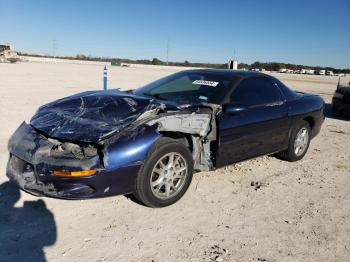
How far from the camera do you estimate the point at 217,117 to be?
4.40 metres

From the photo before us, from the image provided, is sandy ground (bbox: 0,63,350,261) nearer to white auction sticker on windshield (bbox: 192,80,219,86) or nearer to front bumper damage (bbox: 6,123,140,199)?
front bumper damage (bbox: 6,123,140,199)

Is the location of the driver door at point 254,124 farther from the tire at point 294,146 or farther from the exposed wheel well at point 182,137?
the exposed wheel well at point 182,137

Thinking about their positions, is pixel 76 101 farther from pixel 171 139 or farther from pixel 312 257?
pixel 312 257

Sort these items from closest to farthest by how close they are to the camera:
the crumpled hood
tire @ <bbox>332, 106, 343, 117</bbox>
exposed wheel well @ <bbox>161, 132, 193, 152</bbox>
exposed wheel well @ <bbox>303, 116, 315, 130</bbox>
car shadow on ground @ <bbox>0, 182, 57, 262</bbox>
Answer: car shadow on ground @ <bbox>0, 182, 57, 262</bbox> < the crumpled hood < exposed wheel well @ <bbox>161, 132, 193, 152</bbox> < exposed wheel well @ <bbox>303, 116, 315, 130</bbox> < tire @ <bbox>332, 106, 343, 117</bbox>

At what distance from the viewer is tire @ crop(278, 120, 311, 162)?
19.0 feet

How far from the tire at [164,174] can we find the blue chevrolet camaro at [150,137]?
0.04 ft

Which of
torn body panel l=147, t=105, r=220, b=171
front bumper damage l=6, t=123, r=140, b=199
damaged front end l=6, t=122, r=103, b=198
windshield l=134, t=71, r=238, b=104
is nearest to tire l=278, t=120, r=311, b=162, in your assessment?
windshield l=134, t=71, r=238, b=104

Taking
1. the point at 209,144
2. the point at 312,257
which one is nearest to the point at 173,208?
the point at 209,144

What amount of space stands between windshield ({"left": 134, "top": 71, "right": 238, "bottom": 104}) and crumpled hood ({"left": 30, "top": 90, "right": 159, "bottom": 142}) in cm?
70

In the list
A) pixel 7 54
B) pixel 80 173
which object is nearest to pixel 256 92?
pixel 80 173

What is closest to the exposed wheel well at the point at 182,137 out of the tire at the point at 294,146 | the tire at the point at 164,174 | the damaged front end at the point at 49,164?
the tire at the point at 164,174

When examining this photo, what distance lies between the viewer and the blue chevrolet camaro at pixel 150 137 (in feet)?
11.4

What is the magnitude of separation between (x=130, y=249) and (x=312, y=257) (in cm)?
156

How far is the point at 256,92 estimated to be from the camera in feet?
17.1
